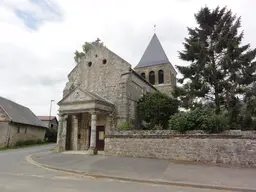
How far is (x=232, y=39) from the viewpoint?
15.5 metres

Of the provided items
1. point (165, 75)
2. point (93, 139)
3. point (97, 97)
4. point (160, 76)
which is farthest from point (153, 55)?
point (93, 139)

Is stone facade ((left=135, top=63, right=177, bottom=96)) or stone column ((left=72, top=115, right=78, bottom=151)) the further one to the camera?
stone facade ((left=135, top=63, right=177, bottom=96))

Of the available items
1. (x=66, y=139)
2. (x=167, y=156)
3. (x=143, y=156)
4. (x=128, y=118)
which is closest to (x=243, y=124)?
(x=167, y=156)

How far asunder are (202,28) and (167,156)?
38.0 ft

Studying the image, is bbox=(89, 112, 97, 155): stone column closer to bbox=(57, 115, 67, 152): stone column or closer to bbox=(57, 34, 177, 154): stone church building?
bbox=(57, 34, 177, 154): stone church building

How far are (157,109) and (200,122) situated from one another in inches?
217

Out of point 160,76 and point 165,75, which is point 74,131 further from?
point 160,76

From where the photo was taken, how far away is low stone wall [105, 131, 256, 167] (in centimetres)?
1101

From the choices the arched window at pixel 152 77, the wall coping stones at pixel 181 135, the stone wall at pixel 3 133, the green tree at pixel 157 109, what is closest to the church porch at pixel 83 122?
the wall coping stones at pixel 181 135

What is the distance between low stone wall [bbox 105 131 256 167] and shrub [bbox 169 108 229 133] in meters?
0.38

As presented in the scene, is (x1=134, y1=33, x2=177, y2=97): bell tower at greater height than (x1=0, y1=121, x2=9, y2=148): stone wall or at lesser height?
greater

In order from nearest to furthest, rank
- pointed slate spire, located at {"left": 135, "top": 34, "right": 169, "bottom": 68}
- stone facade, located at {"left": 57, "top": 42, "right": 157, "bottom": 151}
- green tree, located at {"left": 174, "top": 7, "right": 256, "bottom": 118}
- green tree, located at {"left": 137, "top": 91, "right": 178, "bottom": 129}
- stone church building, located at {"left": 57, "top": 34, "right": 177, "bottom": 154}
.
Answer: green tree, located at {"left": 174, "top": 7, "right": 256, "bottom": 118}
stone church building, located at {"left": 57, "top": 34, "right": 177, "bottom": 154}
stone facade, located at {"left": 57, "top": 42, "right": 157, "bottom": 151}
green tree, located at {"left": 137, "top": 91, "right": 178, "bottom": 129}
pointed slate spire, located at {"left": 135, "top": 34, "right": 169, "bottom": 68}

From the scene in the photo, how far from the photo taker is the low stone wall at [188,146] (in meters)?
11.0

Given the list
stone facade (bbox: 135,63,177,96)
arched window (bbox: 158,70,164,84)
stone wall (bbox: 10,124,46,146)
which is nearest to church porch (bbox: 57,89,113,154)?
stone wall (bbox: 10,124,46,146)
